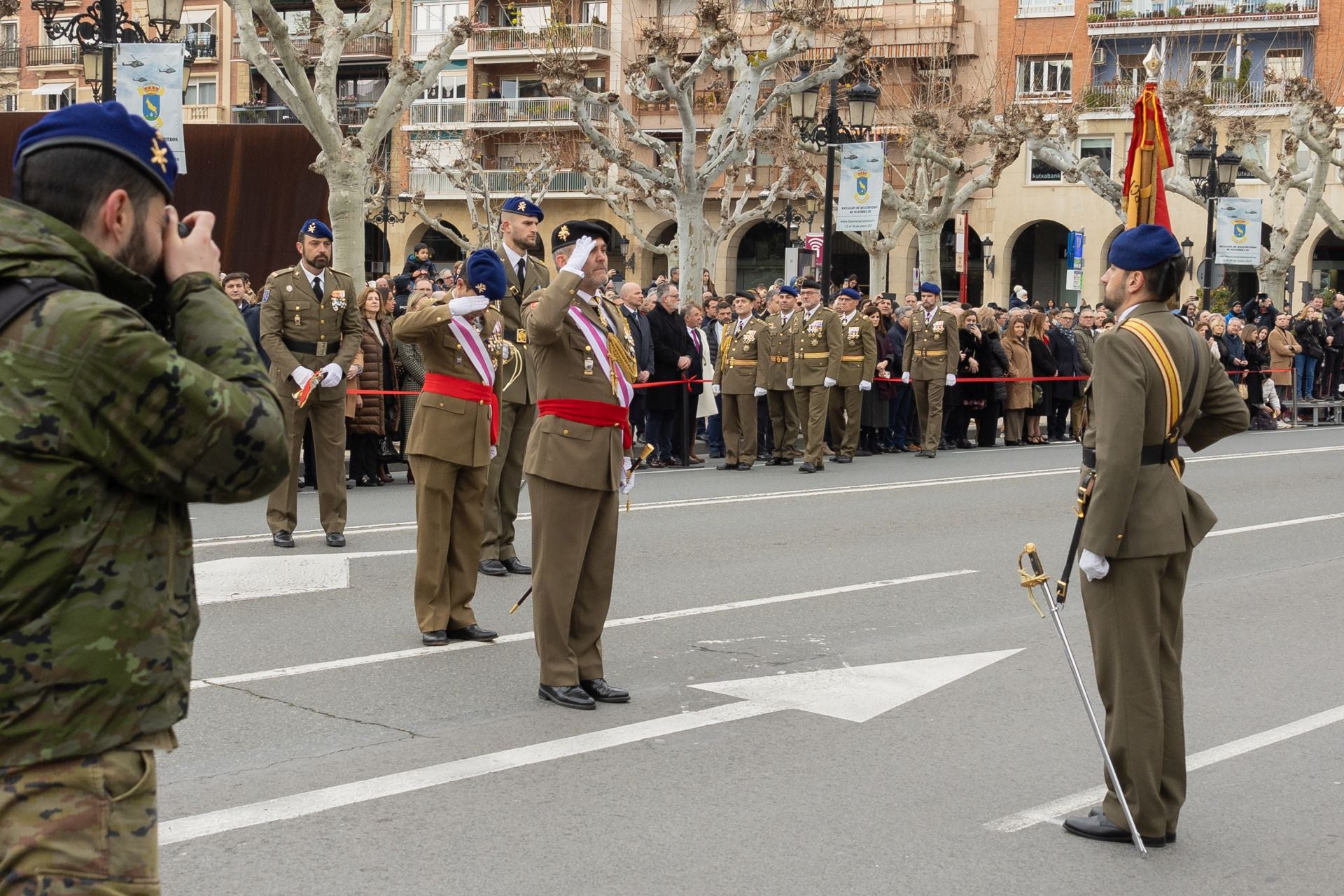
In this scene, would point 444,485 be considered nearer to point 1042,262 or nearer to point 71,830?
point 71,830

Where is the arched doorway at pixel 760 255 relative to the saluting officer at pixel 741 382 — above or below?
above

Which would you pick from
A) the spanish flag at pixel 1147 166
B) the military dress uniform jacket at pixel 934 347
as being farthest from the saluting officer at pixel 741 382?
the spanish flag at pixel 1147 166

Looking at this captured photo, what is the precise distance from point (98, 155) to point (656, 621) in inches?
257

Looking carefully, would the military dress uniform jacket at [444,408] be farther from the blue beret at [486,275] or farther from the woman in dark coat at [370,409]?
the woman in dark coat at [370,409]

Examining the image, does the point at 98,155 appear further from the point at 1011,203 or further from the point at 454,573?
the point at 1011,203

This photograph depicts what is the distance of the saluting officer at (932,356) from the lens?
21.1 metres

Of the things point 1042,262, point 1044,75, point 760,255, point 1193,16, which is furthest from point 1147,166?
point 760,255

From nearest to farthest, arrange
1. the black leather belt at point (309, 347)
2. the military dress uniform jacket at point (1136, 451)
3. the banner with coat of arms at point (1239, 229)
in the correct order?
the military dress uniform jacket at point (1136, 451) → the black leather belt at point (309, 347) → the banner with coat of arms at point (1239, 229)

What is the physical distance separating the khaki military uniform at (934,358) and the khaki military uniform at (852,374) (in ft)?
3.16

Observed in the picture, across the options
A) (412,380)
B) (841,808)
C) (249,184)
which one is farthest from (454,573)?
(249,184)

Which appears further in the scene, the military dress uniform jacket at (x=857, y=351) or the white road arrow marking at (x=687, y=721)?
the military dress uniform jacket at (x=857, y=351)

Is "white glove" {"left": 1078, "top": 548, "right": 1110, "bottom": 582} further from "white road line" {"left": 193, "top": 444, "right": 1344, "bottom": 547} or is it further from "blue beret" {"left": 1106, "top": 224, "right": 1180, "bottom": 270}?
"white road line" {"left": 193, "top": 444, "right": 1344, "bottom": 547}

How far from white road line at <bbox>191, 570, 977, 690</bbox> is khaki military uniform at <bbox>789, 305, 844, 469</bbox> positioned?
7.93m

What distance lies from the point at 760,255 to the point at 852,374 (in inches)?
1719
